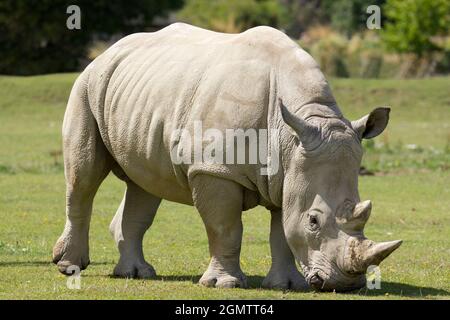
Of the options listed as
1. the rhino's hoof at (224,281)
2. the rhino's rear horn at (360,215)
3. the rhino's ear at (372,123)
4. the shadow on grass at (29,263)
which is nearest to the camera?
the rhino's rear horn at (360,215)

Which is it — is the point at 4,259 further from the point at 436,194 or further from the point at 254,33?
the point at 436,194

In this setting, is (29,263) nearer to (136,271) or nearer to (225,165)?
(136,271)

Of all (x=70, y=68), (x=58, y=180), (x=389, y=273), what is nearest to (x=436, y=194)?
(x=58, y=180)

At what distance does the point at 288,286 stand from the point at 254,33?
2.32m

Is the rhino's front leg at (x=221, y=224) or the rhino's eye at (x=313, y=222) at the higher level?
the rhino's eye at (x=313, y=222)

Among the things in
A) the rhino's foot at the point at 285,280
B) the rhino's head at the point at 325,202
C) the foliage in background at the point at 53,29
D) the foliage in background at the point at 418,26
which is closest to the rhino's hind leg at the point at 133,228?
the rhino's foot at the point at 285,280

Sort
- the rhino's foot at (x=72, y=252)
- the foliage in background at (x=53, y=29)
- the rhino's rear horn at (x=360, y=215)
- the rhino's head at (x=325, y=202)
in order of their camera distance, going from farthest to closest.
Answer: the foliage in background at (x=53, y=29)
the rhino's foot at (x=72, y=252)
the rhino's head at (x=325, y=202)
the rhino's rear horn at (x=360, y=215)

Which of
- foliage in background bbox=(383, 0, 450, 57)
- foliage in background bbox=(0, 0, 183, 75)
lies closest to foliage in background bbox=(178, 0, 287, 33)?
foliage in background bbox=(0, 0, 183, 75)

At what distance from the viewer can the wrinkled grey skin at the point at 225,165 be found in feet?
36.1

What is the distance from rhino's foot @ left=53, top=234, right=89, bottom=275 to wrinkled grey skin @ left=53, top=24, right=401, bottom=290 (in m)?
0.01

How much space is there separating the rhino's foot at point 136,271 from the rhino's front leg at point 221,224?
115cm

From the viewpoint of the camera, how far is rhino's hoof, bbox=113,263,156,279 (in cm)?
1285

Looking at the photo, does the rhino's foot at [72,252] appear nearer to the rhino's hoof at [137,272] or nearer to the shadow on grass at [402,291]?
the rhino's hoof at [137,272]

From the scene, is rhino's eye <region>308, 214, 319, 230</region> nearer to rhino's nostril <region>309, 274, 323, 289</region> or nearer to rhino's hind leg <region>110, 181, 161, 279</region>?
rhino's nostril <region>309, 274, 323, 289</region>
